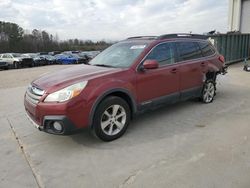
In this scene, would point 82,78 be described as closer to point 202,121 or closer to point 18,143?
point 18,143

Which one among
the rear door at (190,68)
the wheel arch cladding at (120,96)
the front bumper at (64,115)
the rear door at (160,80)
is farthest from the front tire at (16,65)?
the wheel arch cladding at (120,96)

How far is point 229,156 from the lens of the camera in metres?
3.37

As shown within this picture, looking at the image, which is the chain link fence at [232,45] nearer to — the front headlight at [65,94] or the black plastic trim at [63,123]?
the front headlight at [65,94]

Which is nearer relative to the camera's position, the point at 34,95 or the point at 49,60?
the point at 34,95

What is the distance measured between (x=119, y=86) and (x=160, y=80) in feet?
3.24

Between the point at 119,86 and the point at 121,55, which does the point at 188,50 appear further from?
the point at 119,86

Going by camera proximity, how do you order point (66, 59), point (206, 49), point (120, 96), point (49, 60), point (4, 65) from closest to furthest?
point (120, 96) → point (206, 49) → point (4, 65) → point (66, 59) → point (49, 60)

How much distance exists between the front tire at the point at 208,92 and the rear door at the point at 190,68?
0.74ft

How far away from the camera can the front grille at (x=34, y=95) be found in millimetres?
3697

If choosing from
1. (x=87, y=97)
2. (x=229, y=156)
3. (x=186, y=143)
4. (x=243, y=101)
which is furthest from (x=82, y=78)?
(x=243, y=101)

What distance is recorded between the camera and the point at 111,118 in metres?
3.97

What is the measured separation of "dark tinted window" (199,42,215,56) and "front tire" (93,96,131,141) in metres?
2.74

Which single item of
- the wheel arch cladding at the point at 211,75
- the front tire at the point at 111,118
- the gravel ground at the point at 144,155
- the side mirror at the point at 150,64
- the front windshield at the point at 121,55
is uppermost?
the front windshield at the point at 121,55

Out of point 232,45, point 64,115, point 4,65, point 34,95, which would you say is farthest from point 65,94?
point 4,65
